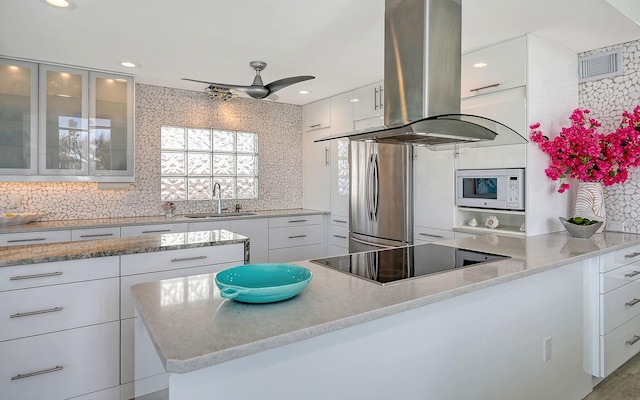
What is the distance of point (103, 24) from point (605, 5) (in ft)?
10.1

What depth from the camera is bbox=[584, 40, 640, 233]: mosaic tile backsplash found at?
104 inches

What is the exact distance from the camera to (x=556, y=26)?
7.86 feet

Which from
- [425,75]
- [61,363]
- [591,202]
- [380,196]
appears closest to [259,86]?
[380,196]

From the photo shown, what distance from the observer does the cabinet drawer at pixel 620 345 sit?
2.22 m

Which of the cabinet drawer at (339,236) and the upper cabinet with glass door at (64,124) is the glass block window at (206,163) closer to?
the upper cabinet with glass door at (64,124)

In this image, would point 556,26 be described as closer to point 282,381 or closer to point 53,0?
point 282,381

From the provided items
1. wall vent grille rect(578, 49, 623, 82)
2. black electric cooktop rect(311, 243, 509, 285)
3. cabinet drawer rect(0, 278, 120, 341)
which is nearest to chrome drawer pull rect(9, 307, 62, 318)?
cabinet drawer rect(0, 278, 120, 341)

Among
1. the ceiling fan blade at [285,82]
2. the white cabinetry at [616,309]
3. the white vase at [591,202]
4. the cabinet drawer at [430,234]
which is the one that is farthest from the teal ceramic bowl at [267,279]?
the white vase at [591,202]

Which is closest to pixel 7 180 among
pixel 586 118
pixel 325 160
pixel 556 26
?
pixel 325 160

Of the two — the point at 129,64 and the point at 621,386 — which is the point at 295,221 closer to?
the point at 129,64

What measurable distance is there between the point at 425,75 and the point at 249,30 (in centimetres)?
134

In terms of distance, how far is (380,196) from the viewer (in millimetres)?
3578

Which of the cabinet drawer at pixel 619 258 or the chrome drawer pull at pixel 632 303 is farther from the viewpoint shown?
the chrome drawer pull at pixel 632 303

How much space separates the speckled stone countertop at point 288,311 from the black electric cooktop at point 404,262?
7 centimetres
